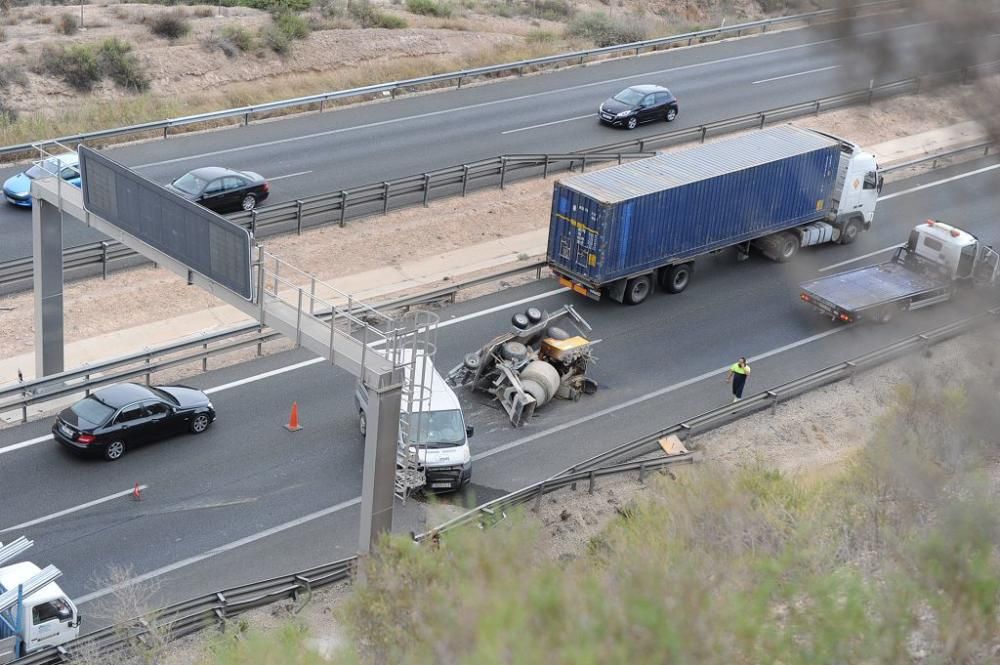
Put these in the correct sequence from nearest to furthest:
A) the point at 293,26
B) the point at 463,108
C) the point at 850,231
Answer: the point at 850,231
the point at 463,108
the point at 293,26

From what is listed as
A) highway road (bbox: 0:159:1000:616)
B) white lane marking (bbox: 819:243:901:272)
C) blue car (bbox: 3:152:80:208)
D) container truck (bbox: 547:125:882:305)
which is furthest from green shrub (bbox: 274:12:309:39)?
white lane marking (bbox: 819:243:901:272)

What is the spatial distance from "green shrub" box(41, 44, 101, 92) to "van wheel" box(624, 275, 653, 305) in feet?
71.5

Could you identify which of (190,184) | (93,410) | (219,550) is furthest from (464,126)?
(219,550)

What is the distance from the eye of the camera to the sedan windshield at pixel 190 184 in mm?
32219

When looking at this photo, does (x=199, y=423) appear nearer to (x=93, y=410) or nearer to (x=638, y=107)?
(x=93, y=410)

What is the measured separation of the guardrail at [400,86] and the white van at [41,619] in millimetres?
18389

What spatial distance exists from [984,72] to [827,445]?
37.5 feet

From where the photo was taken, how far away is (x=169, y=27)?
45688 mm

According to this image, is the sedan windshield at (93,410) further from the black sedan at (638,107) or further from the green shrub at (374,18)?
the green shrub at (374,18)

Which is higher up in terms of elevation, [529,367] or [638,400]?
[529,367]

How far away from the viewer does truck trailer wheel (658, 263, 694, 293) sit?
3031cm

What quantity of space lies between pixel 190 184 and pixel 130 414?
37.7 feet

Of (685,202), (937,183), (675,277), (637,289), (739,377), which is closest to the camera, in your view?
(739,377)

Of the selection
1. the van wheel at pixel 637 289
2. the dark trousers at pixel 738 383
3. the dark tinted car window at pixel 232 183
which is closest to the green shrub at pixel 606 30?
the dark tinted car window at pixel 232 183
